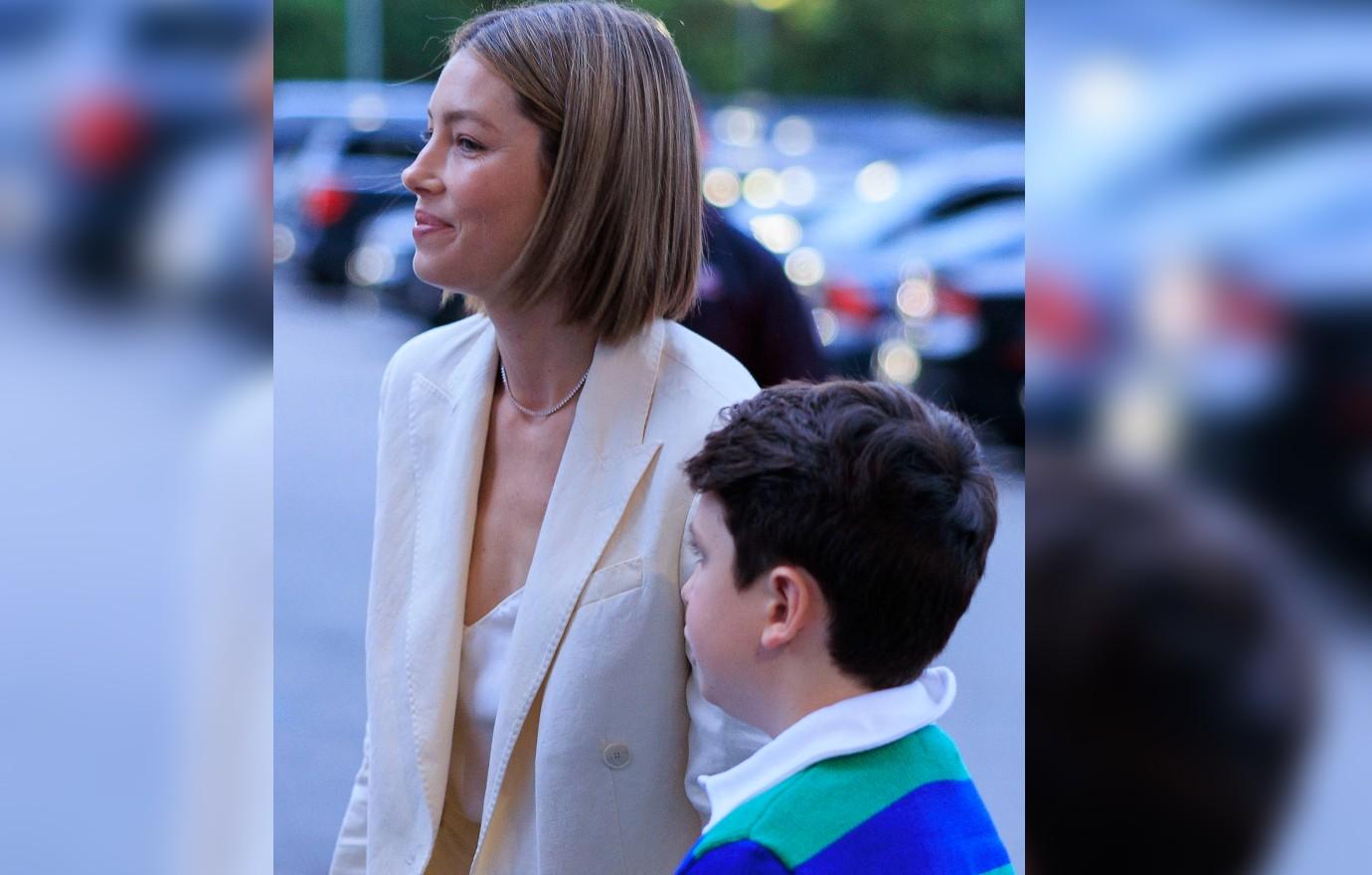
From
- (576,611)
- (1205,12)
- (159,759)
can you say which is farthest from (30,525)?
(1205,12)

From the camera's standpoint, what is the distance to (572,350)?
1260 millimetres

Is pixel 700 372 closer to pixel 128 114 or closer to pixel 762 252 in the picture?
pixel 762 252

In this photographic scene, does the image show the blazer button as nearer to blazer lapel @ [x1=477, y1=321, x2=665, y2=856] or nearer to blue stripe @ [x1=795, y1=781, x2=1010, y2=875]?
blazer lapel @ [x1=477, y1=321, x2=665, y2=856]

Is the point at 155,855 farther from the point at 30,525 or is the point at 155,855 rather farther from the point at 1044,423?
the point at 1044,423

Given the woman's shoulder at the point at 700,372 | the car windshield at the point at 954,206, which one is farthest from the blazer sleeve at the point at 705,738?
the car windshield at the point at 954,206

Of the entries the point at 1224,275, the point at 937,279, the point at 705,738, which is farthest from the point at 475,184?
the point at 937,279

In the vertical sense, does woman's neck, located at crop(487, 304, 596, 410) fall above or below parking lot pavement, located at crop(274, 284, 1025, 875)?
above

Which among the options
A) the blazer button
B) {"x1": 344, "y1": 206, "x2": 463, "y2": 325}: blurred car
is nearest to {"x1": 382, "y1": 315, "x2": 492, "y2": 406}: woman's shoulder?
the blazer button

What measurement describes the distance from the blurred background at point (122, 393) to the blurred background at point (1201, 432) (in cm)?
71

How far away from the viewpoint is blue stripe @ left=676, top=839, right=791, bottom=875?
31.5 inches

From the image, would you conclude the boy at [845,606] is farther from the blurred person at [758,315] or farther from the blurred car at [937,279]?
the blurred car at [937,279]

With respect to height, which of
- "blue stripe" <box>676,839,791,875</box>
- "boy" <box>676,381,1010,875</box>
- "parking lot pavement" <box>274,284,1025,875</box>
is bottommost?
"parking lot pavement" <box>274,284,1025,875</box>

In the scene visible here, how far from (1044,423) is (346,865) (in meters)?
0.81

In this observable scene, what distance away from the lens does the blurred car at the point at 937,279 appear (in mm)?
1955
